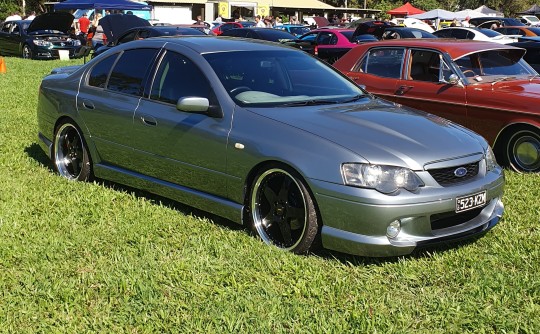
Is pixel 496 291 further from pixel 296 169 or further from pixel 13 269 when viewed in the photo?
pixel 13 269

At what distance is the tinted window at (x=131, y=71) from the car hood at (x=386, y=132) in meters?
1.29

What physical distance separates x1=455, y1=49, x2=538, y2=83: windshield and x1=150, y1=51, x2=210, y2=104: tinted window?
3462 millimetres

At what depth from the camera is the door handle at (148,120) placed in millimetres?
5144

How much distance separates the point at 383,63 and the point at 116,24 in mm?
13832

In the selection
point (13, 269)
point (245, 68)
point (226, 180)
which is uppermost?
point (245, 68)

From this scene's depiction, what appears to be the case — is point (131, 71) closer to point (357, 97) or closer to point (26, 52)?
point (357, 97)

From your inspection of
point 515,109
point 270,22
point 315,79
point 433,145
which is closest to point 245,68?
point 315,79

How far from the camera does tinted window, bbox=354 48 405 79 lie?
775cm

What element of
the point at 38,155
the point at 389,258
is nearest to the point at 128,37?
the point at 38,155

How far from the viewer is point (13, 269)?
406 cm

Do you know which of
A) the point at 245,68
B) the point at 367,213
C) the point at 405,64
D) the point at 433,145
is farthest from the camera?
the point at 405,64

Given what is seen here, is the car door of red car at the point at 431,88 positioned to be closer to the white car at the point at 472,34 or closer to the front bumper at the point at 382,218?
the front bumper at the point at 382,218

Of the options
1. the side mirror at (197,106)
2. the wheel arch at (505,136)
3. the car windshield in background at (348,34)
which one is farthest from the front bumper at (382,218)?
the car windshield in background at (348,34)

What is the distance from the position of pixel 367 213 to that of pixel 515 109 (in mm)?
3379
